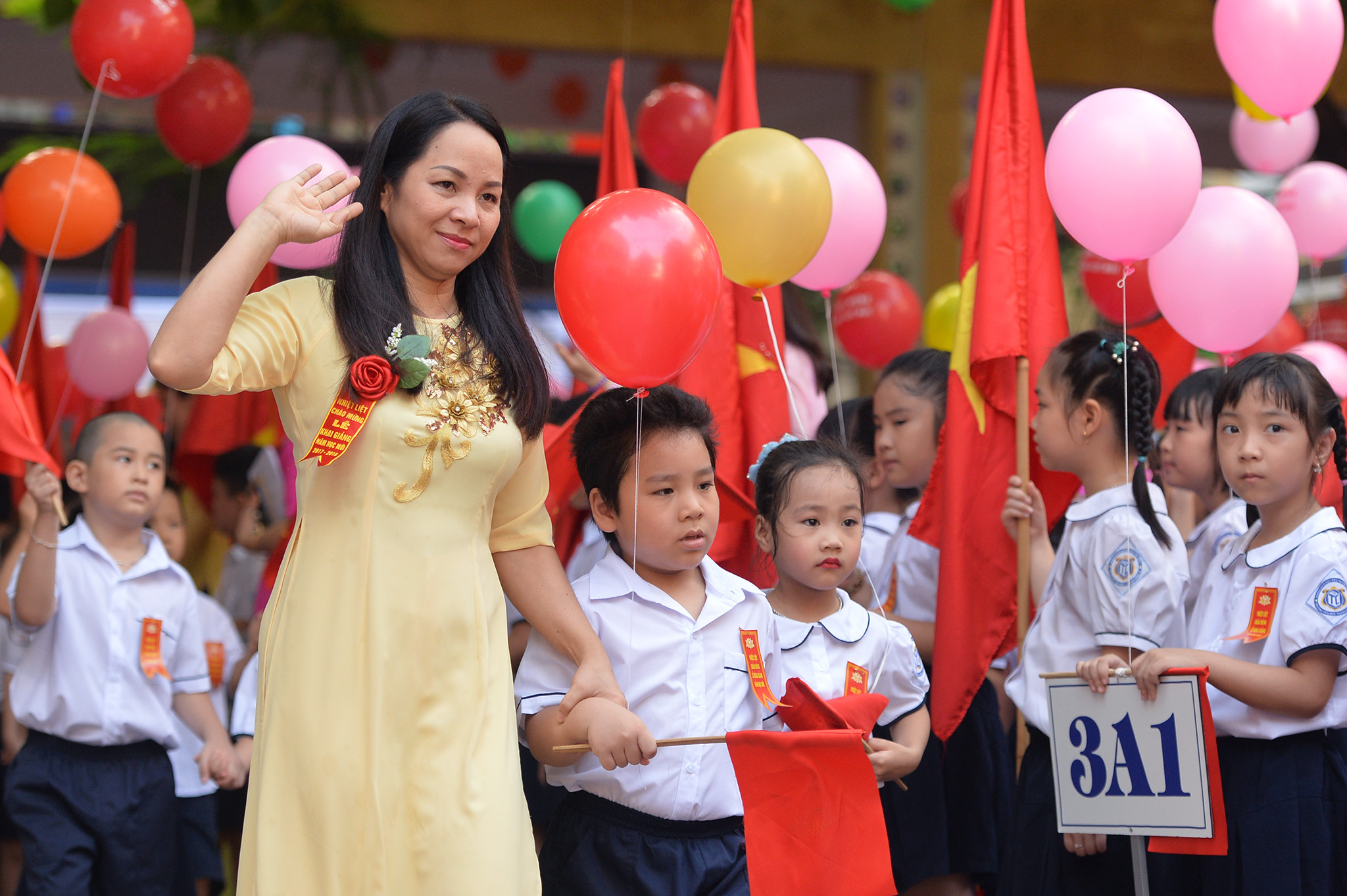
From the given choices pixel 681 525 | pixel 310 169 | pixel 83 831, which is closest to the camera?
pixel 310 169

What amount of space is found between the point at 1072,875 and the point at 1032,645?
464mm

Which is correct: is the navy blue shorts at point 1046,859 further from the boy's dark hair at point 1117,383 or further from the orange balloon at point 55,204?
the orange balloon at point 55,204

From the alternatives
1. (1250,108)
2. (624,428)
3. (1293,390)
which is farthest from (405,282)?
(1250,108)

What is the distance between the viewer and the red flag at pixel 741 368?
3334mm

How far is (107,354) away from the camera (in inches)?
177

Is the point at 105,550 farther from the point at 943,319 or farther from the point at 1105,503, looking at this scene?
the point at 943,319

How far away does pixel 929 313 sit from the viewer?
5.54 metres

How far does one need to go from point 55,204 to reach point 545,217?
2.41m

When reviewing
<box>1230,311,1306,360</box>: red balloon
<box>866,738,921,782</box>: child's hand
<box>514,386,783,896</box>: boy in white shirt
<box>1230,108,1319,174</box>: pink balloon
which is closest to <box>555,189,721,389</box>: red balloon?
<box>514,386,783,896</box>: boy in white shirt

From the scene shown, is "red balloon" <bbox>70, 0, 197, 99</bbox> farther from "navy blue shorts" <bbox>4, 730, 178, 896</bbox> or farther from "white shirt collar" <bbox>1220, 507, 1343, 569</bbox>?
"white shirt collar" <bbox>1220, 507, 1343, 569</bbox>

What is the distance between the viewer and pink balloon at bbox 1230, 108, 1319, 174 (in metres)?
5.23

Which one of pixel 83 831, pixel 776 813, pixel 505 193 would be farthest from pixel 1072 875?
pixel 83 831

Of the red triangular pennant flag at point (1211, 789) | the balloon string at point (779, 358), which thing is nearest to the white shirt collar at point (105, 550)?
the balloon string at point (779, 358)

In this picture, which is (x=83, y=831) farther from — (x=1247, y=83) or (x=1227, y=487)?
(x=1247, y=83)
